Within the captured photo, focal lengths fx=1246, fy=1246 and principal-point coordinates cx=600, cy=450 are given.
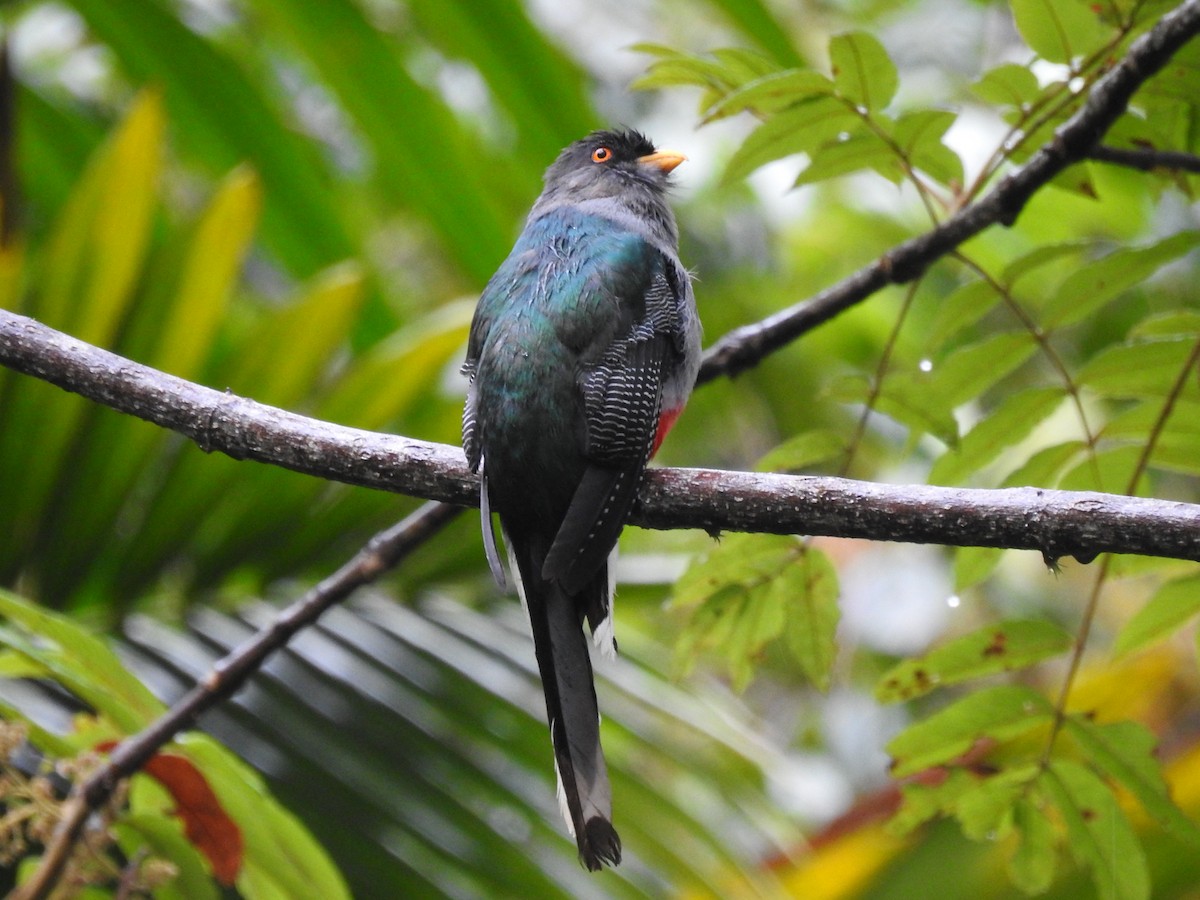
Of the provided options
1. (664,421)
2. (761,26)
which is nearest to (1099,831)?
(664,421)

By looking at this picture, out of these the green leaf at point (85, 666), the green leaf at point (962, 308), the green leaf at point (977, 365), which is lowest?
the green leaf at point (85, 666)

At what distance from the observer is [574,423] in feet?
8.32

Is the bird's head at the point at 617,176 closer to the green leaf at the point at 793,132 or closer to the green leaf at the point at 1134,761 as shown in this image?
the green leaf at the point at 793,132

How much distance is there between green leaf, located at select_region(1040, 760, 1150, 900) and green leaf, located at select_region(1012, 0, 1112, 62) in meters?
1.40

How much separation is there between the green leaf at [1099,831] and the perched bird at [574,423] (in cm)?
84

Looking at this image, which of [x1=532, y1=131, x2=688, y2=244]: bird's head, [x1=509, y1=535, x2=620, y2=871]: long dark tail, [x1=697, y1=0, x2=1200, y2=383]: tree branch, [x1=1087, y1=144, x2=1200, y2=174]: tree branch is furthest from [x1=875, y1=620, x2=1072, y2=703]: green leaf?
[x1=532, y1=131, x2=688, y2=244]: bird's head

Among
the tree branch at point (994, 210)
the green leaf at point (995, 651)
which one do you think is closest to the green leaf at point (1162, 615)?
the green leaf at point (995, 651)

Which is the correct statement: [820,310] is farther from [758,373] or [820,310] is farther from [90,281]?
[758,373]

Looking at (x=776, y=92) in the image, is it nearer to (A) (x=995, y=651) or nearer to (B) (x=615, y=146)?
(A) (x=995, y=651)

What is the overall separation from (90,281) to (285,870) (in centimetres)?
A: 147

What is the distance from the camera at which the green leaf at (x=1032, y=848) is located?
235cm

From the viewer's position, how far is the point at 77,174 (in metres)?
3.95

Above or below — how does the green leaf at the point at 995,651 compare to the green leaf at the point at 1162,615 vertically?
below

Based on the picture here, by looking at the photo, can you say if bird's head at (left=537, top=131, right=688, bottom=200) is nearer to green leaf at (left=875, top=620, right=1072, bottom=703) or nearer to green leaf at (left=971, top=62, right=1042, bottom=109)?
green leaf at (left=971, top=62, right=1042, bottom=109)
